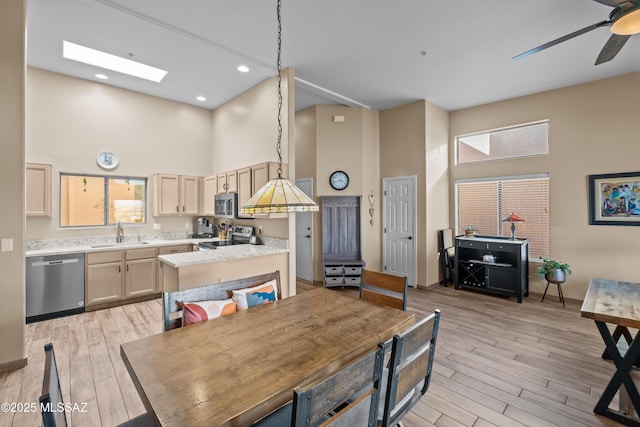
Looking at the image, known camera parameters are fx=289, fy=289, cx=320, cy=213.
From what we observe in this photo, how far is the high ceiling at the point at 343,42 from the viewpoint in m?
→ 2.85

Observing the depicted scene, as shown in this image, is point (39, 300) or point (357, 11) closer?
point (357, 11)

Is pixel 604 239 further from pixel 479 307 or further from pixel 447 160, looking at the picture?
pixel 447 160

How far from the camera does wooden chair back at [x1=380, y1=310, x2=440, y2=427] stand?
1.30 meters

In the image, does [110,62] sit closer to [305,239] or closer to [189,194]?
[189,194]

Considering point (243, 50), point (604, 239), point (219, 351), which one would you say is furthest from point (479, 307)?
point (243, 50)

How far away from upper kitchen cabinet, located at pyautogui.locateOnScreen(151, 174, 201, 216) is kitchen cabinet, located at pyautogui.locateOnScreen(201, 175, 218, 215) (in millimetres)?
127

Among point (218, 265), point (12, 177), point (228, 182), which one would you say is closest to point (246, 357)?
point (218, 265)

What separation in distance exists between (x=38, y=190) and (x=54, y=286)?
1376mm

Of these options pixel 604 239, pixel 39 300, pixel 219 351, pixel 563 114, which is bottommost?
pixel 39 300

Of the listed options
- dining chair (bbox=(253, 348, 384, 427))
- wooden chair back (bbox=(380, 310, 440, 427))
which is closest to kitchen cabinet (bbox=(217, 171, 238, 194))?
wooden chair back (bbox=(380, 310, 440, 427))

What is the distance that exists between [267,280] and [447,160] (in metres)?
4.83

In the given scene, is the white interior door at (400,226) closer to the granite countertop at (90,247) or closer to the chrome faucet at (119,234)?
the granite countertop at (90,247)

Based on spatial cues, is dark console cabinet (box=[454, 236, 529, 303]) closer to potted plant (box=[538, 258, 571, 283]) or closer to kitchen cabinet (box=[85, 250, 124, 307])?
potted plant (box=[538, 258, 571, 283])

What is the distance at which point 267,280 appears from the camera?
250 cm
